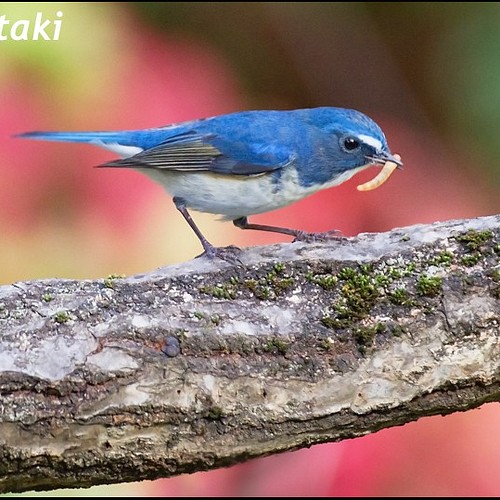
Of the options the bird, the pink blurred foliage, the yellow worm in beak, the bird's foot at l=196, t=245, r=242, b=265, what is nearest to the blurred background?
the pink blurred foliage

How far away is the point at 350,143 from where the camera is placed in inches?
155

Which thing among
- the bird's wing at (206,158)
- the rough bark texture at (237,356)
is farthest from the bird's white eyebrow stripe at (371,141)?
the rough bark texture at (237,356)

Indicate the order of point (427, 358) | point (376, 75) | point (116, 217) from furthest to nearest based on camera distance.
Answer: point (376, 75), point (116, 217), point (427, 358)

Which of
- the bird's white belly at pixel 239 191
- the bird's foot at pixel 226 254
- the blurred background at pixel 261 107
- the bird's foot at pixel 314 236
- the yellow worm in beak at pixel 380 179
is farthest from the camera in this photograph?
the blurred background at pixel 261 107

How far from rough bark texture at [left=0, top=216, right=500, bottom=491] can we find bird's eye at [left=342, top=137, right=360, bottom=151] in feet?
3.03

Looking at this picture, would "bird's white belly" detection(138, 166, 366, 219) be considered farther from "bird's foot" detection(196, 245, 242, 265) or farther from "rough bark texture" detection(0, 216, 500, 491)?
"rough bark texture" detection(0, 216, 500, 491)

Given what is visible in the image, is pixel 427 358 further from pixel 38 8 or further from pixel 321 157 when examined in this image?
pixel 38 8

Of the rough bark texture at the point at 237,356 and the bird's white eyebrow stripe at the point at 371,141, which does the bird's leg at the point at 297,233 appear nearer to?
the bird's white eyebrow stripe at the point at 371,141

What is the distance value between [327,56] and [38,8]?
263 cm

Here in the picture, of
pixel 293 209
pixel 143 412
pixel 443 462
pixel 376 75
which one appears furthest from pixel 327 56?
pixel 143 412

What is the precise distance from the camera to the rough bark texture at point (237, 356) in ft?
8.13

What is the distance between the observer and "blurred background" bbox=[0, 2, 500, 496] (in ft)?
14.0

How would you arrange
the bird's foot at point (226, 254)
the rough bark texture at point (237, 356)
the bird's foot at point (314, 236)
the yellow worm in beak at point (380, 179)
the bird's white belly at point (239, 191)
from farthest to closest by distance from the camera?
the yellow worm in beak at point (380, 179)
the bird's white belly at point (239, 191)
the bird's foot at point (314, 236)
the bird's foot at point (226, 254)
the rough bark texture at point (237, 356)

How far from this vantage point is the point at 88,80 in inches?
193
